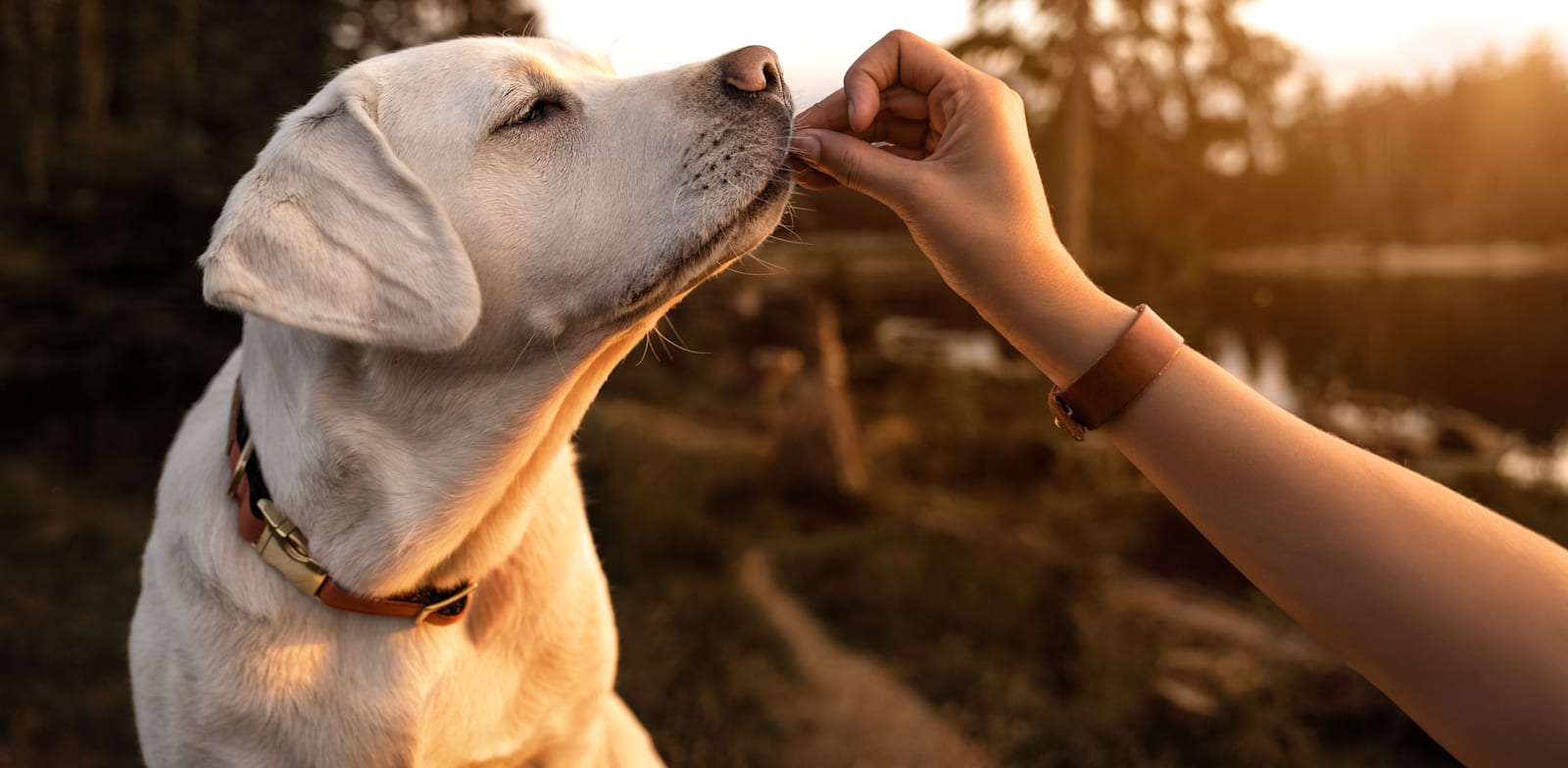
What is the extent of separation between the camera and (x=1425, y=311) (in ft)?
72.4

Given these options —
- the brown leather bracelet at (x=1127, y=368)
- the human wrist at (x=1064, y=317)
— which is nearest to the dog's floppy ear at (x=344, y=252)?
the human wrist at (x=1064, y=317)

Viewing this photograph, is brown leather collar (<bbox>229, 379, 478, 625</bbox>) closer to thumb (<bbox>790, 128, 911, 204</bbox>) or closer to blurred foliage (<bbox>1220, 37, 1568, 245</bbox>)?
thumb (<bbox>790, 128, 911, 204</bbox>)

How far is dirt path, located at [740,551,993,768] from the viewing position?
5137 millimetres

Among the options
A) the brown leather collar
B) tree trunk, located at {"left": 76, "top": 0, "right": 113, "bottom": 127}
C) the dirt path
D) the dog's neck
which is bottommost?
the dirt path

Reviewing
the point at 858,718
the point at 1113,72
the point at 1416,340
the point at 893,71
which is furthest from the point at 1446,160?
the point at 893,71

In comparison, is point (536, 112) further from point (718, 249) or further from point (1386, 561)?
point (1386, 561)

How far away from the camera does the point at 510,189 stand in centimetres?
204

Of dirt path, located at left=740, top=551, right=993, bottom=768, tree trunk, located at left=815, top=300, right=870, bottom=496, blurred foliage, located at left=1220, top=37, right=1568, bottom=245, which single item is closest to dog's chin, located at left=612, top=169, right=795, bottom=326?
dirt path, located at left=740, top=551, right=993, bottom=768

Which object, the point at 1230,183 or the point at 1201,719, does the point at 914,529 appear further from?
the point at 1230,183

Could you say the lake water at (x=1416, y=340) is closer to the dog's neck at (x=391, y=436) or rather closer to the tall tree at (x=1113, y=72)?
the tall tree at (x=1113, y=72)

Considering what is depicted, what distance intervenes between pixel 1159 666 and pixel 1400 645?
179 inches

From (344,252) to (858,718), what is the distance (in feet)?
14.8

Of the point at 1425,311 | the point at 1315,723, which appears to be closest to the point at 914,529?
the point at 1315,723

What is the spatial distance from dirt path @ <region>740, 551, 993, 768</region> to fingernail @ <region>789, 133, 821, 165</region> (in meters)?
3.83
